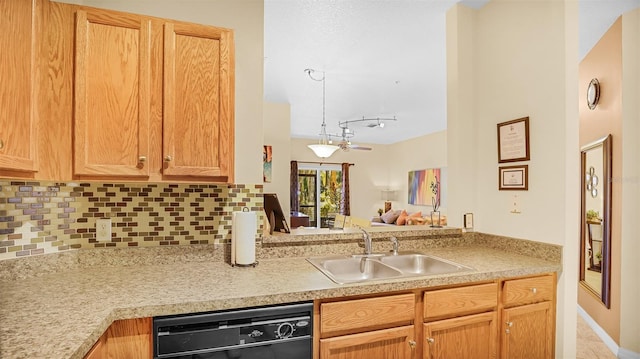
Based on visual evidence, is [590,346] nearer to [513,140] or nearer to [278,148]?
[513,140]

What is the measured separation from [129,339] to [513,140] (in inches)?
88.7

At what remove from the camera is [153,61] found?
4.75ft

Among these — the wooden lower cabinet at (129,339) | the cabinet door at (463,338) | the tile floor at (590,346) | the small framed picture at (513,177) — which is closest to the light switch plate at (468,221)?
the small framed picture at (513,177)

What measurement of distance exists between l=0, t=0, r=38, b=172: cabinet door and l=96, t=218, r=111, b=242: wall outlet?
19.8 inches

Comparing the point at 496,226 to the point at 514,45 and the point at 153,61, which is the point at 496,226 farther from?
the point at 153,61

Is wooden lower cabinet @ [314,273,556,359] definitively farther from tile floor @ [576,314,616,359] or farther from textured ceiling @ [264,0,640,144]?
textured ceiling @ [264,0,640,144]

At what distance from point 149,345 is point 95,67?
1114 millimetres

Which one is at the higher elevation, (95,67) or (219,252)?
(95,67)

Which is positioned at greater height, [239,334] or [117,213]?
[117,213]

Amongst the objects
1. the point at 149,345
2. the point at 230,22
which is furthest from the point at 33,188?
the point at 230,22

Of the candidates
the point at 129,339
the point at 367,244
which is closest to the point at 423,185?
the point at 367,244

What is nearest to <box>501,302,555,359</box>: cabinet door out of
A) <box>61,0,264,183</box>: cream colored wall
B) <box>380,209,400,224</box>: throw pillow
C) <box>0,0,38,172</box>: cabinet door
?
<box>61,0,264,183</box>: cream colored wall

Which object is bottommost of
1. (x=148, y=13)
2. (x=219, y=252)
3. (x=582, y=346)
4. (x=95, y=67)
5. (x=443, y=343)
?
(x=582, y=346)

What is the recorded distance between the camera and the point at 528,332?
176cm
